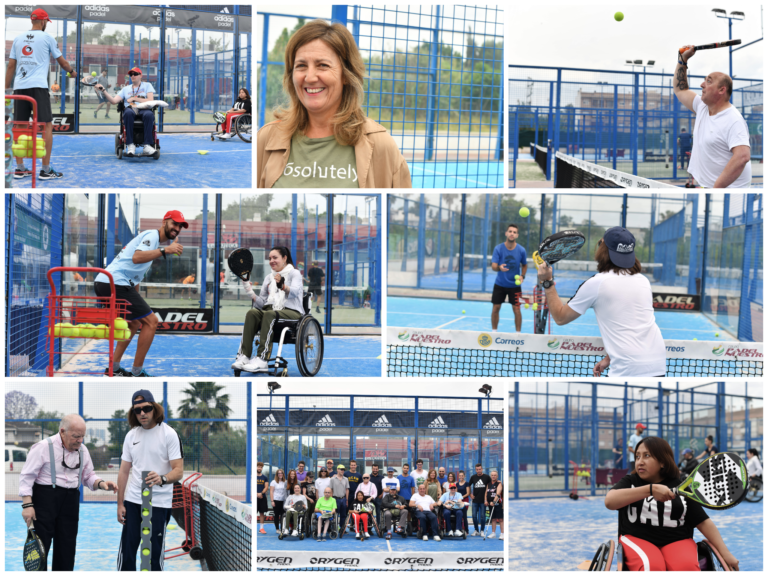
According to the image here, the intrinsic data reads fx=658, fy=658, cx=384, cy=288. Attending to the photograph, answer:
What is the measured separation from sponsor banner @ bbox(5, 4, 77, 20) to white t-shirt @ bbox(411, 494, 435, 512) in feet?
32.6

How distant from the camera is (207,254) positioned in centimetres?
1008

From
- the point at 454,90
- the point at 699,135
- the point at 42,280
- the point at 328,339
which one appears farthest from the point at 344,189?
the point at 328,339

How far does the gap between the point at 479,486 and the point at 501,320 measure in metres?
2.68

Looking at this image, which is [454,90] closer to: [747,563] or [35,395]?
[747,563]

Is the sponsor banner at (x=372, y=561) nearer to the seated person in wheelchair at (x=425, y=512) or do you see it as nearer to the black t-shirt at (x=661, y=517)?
the seated person in wheelchair at (x=425, y=512)

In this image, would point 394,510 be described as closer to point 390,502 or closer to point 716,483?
point 390,502

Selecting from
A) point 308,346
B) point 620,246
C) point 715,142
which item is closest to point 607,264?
point 620,246

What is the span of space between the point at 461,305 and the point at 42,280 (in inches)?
333

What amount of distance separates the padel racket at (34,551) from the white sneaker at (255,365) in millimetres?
1812

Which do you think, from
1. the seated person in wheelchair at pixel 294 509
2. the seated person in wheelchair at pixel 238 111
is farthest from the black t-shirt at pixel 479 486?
the seated person in wheelchair at pixel 238 111

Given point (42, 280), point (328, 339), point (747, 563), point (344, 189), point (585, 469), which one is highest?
point (344, 189)

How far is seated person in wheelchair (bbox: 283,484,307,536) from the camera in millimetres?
8836

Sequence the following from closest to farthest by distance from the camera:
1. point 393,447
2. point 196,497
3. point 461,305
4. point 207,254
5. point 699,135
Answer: point 699,135
point 196,497
point 207,254
point 393,447
point 461,305

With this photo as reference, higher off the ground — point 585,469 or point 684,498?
point 684,498
